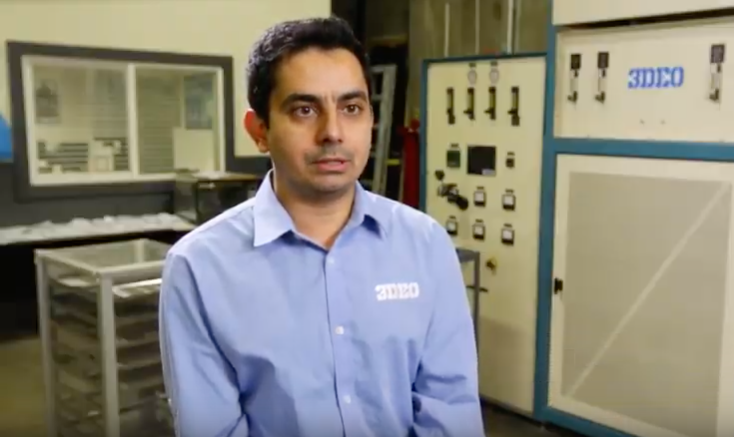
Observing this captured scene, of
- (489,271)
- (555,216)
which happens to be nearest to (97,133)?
(489,271)

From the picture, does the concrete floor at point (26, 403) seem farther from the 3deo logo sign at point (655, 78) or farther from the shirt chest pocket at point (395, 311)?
the shirt chest pocket at point (395, 311)

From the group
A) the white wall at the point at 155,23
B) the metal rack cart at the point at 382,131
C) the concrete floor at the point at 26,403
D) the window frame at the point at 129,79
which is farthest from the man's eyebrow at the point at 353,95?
the metal rack cart at the point at 382,131

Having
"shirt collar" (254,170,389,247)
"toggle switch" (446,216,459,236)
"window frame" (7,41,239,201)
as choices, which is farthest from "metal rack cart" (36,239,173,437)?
"window frame" (7,41,239,201)

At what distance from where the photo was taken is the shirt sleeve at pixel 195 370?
1.21m

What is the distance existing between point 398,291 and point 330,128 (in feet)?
1.06

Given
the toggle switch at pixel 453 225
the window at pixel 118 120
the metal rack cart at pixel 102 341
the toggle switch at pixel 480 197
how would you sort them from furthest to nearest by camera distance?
the window at pixel 118 120 → the toggle switch at pixel 453 225 → the toggle switch at pixel 480 197 → the metal rack cart at pixel 102 341

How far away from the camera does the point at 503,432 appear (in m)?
3.56

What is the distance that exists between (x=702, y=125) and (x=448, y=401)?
200 centimetres

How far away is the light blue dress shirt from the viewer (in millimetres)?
1217

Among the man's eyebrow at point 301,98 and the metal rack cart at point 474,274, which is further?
the metal rack cart at point 474,274

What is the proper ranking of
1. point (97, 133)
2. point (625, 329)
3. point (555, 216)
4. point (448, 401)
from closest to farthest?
point (448, 401), point (625, 329), point (555, 216), point (97, 133)

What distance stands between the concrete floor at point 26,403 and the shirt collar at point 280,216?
2481 mm

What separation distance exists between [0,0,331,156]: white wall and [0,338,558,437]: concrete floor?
1.50 m

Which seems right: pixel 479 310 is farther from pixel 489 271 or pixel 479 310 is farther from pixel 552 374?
pixel 552 374
